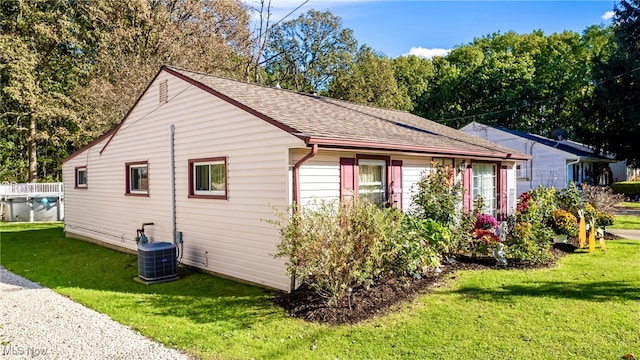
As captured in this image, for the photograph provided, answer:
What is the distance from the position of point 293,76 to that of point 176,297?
30.2 metres

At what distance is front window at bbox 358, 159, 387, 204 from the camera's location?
8.05 metres

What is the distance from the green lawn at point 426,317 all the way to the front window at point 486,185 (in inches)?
133

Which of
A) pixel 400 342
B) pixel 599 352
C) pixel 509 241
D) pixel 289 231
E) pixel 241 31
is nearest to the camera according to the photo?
pixel 599 352

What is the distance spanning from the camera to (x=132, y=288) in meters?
7.49

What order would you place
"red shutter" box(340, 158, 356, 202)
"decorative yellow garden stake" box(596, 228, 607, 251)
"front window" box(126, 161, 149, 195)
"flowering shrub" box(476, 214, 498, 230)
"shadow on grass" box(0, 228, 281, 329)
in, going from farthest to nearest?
"front window" box(126, 161, 149, 195) → "decorative yellow garden stake" box(596, 228, 607, 251) → "flowering shrub" box(476, 214, 498, 230) → "red shutter" box(340, 158, 356, 202) → "shadow on grass" box(0, 228, 281, 329)

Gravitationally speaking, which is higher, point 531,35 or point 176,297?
point 531,35

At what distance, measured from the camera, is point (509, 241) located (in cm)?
893

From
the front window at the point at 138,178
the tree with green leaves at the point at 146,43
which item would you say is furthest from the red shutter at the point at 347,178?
the tree with green leaves at the point at 146,43

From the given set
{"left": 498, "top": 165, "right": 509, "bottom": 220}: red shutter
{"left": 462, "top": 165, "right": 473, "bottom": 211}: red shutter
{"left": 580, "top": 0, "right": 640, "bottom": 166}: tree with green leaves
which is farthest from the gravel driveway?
{"left": 580, "top": 0, "right": 640, "bottom": 166}: tree with green leaves

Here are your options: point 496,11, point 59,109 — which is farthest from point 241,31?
point 496,11

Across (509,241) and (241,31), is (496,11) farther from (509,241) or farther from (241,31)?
(241,31)

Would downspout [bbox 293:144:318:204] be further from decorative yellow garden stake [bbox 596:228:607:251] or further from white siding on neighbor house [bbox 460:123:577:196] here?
white siding on neighbor house [bbox 460:123:577:196]

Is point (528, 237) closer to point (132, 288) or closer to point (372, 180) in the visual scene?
point (372, 180)

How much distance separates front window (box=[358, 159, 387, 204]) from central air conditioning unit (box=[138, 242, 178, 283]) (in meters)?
3.86
